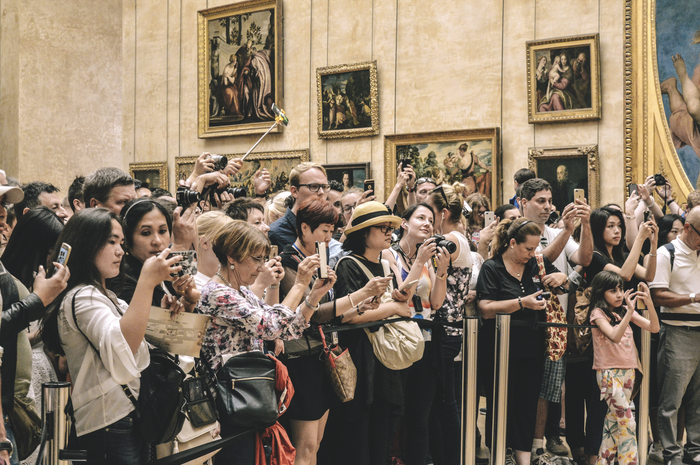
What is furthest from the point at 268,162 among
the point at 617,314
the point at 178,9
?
the point at 617,314

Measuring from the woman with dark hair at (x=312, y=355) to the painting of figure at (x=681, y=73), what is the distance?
639 centimetres

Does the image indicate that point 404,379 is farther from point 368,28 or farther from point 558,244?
point 368,28

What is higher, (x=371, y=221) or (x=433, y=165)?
(x=433, y=165)

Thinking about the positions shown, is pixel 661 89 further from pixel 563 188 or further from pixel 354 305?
pixel 354 305

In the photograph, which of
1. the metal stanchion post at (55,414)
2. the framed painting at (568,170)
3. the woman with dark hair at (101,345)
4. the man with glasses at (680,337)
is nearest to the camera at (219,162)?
the woman with dark hair at (101,345)

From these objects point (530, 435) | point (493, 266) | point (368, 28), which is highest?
point (368, 28)

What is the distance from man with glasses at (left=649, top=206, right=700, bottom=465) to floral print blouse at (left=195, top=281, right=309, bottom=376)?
405 cm

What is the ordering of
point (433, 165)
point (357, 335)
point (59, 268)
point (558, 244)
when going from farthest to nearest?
point (433, 165) < point (558, 244) < point (357, 335) < point (59, 268)

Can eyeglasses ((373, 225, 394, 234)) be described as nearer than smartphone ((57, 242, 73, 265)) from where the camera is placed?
No

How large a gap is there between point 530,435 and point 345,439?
170 cm

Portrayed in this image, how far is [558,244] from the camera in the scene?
5961 millimetres

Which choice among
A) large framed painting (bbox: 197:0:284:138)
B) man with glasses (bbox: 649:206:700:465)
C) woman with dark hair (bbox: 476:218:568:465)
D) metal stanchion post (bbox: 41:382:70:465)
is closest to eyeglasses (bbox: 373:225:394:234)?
woman with dark hair (bbox: 476:218:568:465)

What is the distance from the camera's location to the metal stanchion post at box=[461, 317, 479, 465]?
15.1 feet

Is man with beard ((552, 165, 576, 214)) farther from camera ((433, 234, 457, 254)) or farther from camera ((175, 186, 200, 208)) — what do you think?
camera ((175, 186, 200, 208))
